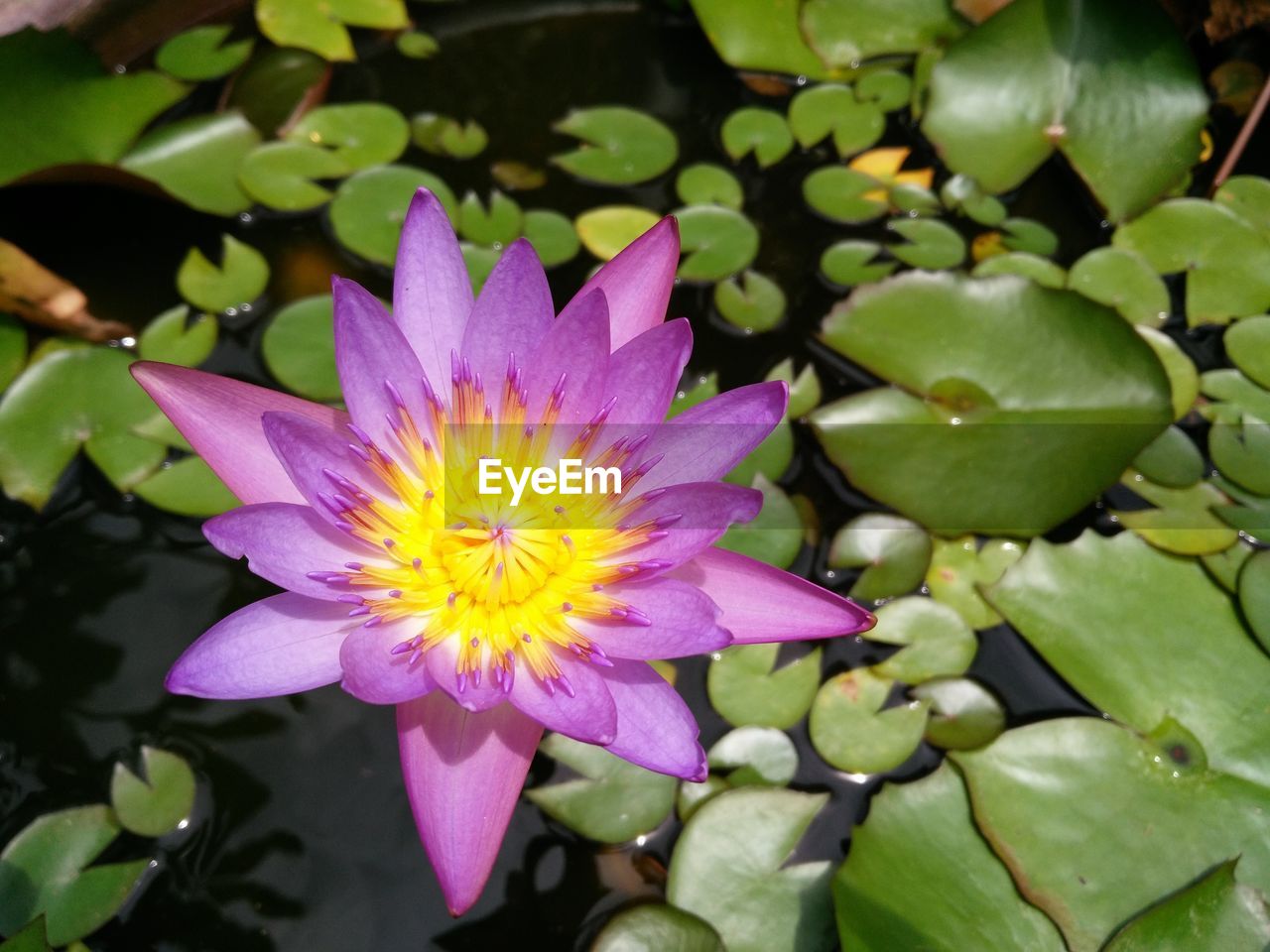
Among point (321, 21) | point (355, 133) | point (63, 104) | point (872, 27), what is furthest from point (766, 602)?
point (321, 21)

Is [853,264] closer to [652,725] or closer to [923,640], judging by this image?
[923,640]

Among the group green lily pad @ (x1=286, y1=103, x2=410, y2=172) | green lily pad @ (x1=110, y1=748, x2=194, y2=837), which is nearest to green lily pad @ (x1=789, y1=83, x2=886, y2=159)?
green lily pad @ (x1=286, y1=103, x2=410, y2=172)

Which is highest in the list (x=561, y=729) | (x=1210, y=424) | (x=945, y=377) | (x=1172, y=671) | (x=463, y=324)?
(x=463, y=324)

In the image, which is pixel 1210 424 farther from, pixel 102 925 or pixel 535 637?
pixel 102 925

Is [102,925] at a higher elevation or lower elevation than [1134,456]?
lower

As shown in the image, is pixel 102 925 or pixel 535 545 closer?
pixel 535 545

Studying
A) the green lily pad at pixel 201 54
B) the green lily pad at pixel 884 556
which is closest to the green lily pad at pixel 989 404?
the green lily pad at pixel 884 556

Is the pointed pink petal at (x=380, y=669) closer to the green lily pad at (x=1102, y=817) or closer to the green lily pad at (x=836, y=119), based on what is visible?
the green lily pad at (x=1102, y=817)

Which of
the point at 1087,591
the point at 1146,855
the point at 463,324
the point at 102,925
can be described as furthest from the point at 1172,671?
the point at 102,925
